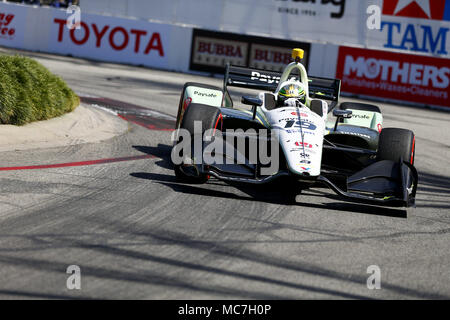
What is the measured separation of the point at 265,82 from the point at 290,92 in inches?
58.8

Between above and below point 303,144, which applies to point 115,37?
above

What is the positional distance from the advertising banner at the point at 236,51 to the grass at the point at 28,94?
14.6 meters

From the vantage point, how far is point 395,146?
26.7 ft

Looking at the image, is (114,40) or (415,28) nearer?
(415,28)

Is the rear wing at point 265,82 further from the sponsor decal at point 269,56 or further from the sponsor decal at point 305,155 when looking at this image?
the sponsor decal at point 269,56

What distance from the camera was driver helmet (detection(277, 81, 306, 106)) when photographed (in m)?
8.78

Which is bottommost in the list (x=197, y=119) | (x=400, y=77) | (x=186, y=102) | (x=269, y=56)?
(x=197, y=119)

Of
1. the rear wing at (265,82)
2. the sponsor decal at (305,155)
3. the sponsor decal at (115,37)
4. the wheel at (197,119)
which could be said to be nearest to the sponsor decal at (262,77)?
the rear wing at (265,82)

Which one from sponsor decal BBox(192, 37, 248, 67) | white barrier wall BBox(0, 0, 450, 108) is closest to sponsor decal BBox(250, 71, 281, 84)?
white barrier wall BBox(0, 0, 450, 108)

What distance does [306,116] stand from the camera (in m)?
8.03

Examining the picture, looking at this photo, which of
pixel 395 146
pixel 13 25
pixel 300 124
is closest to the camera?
pixel 300 124

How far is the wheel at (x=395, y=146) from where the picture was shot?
26.5 ft

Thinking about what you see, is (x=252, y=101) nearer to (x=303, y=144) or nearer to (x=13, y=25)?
(x=303, y=144)

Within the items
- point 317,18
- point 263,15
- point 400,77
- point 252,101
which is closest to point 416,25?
point 400,77
